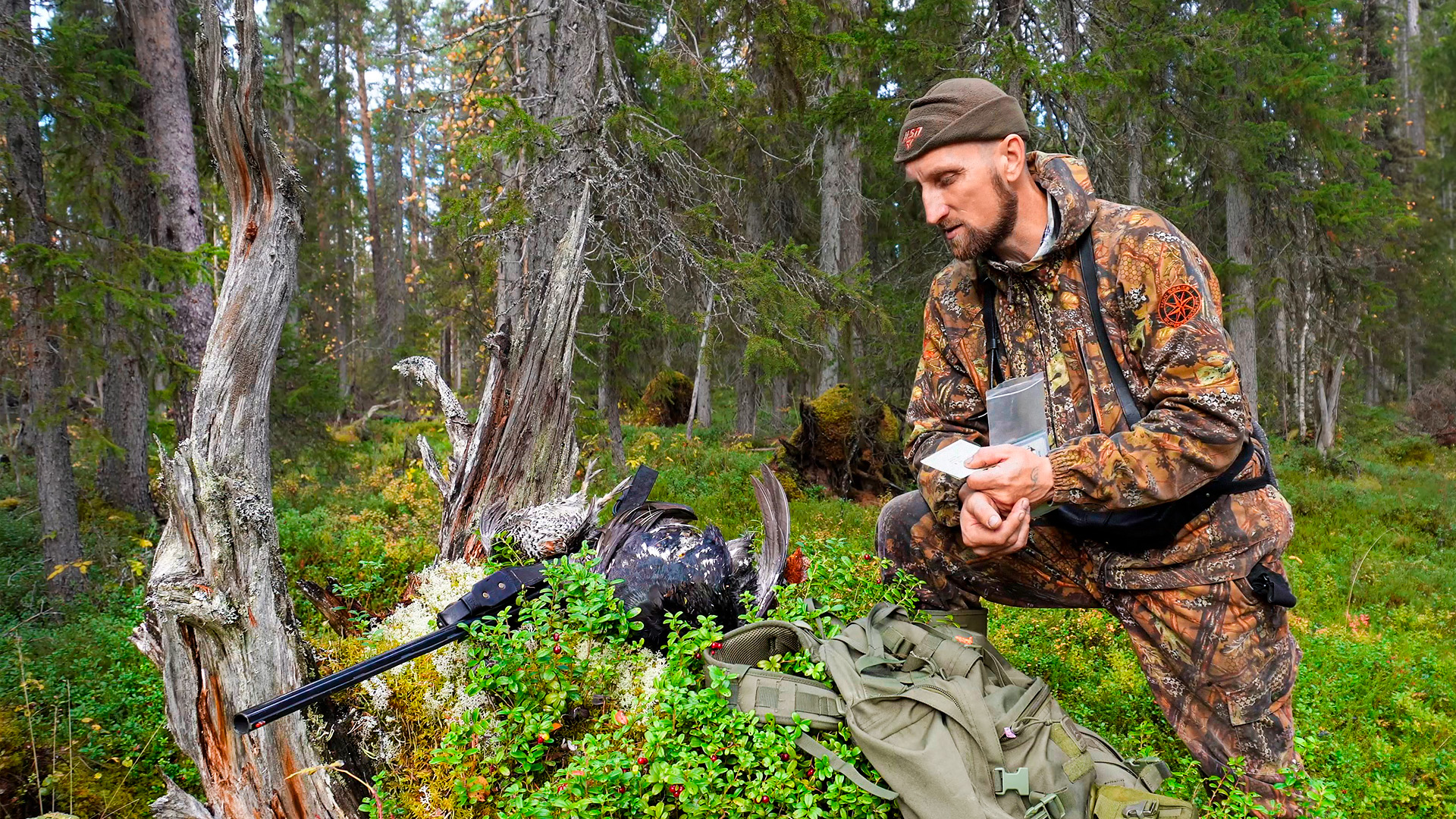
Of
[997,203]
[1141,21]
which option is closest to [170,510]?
[997,203]

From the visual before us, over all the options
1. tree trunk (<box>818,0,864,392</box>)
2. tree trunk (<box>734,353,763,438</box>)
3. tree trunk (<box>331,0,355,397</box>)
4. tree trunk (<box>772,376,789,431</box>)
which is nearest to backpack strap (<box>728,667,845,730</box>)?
tree trunk (<box>818,0,864,392</box>)

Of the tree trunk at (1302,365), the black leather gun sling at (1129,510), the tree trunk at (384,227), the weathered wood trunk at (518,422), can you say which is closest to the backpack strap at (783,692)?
the black leather gun sling at (1129,510)

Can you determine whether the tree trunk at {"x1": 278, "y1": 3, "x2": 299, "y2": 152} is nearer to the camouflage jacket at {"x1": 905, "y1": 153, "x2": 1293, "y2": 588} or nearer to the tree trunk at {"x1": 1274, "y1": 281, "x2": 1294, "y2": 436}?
the camouflage jacket at {"x1": 905, "y1": 153, "x2": 1293, "y2": 588}

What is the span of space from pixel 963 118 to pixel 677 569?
2.10 metres

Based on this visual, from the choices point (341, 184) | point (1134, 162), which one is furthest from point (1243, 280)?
point (341, 184)

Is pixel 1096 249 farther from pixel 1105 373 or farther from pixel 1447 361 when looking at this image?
pixel 1447 361

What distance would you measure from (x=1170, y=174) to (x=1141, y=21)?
5854 mm

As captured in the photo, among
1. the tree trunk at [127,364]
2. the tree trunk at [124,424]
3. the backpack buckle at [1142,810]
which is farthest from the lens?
the tree trunk at [124,424]

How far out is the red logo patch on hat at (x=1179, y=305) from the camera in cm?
273

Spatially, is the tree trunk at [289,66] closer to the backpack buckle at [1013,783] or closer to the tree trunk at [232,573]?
the tree trunk at [232,573]

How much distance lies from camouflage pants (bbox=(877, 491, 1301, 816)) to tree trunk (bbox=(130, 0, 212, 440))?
8.45 meters

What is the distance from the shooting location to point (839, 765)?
237 centimetres

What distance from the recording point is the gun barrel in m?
2.31

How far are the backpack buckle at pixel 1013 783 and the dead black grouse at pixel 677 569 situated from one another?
1268 millimetres
